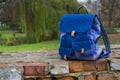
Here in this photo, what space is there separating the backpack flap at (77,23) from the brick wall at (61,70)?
0.92ft

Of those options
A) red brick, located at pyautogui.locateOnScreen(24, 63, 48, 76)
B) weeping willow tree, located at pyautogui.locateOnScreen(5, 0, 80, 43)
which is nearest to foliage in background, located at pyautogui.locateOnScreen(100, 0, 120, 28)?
weeping willow tree, located at pyautogui.locateOnScreen(5, 0, 80, 43)

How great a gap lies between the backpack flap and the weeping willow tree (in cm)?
1358

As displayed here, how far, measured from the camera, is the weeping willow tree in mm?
16391

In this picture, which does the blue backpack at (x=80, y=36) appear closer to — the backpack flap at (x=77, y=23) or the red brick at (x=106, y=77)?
the backpack flap at (x=77, y=23)

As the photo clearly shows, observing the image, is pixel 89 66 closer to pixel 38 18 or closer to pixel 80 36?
pixel 80 36

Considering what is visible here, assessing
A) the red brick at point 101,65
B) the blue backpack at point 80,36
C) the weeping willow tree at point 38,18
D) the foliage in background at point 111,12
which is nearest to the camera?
the blue backpack at point 80,36

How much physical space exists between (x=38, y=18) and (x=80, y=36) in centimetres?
1397

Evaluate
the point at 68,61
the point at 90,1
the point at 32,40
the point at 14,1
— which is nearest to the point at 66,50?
the point at 68,61

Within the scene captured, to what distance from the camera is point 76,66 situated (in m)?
2.69

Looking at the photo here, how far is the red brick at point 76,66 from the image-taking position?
2684 mm

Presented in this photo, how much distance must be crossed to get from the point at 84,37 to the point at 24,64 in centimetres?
55

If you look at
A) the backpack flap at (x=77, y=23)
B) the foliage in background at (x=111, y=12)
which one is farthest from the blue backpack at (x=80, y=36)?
the foliage in background at (x=111, y=12)

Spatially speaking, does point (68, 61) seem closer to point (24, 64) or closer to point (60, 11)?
point (24, 64)

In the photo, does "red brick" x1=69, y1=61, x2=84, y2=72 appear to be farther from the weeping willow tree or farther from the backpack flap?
the weeping willow tree
